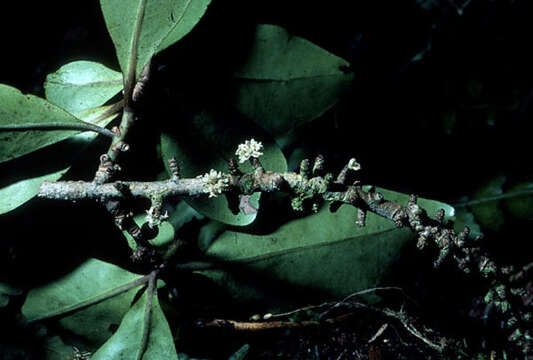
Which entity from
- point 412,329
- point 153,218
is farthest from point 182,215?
point 412,329

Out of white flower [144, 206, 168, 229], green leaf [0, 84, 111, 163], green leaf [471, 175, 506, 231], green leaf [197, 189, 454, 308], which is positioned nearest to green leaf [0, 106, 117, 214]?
green leaf [0, 84, 111, 163]

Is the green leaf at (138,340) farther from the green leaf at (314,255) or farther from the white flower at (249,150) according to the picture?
the white flower at (249,150)

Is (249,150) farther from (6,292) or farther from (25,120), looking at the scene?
(6,292)

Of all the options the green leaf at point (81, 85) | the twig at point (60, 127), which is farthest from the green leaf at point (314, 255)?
the green leaf at point (81, 85)

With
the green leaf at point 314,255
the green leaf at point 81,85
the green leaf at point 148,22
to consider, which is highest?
the green leaf at point 148,22

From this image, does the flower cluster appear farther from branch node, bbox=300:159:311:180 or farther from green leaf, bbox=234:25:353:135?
green leaf, bbox=234:25:353:135

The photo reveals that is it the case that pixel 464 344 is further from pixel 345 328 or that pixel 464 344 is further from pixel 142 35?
pixel 142 35
